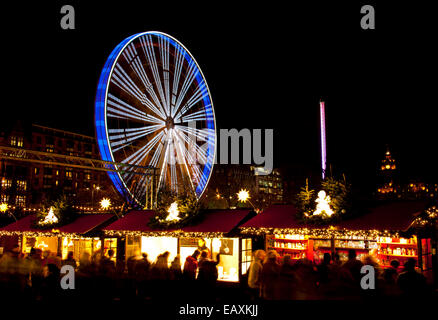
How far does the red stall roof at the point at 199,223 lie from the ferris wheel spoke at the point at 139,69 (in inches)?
220

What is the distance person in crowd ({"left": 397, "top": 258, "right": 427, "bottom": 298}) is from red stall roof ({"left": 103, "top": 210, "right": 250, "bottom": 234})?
597 cm

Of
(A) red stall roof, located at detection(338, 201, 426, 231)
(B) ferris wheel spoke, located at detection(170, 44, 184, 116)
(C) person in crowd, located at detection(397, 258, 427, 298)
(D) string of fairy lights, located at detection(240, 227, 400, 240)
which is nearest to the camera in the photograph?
(C) person in crowd, located at detection(397, 258, 427, 298)

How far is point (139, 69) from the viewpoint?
17.4 metres

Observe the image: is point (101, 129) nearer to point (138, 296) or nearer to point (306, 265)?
point (138, 296)

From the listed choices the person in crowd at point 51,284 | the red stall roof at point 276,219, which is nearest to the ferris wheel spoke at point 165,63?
the red stall roof at point 276,219

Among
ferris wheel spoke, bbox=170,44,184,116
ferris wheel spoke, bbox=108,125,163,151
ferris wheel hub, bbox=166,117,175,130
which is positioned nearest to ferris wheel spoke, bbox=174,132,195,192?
ferris wheel hub, bbox=166,117,175,130

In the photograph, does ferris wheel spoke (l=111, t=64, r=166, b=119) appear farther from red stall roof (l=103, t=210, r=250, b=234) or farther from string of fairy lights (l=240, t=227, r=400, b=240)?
string of fairy lights (l=240, t=227, r=400, b=240)

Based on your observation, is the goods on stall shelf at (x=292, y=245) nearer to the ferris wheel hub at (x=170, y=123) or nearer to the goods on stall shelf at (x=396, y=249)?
the goods on stall shelf at (x=396, y=249)

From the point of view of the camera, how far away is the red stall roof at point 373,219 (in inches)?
413

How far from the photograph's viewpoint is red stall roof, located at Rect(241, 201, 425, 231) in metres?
10.5

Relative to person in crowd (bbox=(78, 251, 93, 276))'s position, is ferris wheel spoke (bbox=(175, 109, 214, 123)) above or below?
above

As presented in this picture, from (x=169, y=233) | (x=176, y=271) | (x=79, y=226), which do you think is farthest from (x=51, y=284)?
(x=79, y=226)

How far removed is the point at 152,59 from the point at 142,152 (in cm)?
418
